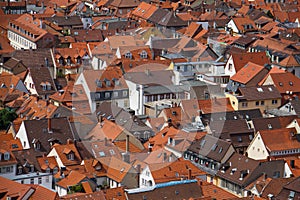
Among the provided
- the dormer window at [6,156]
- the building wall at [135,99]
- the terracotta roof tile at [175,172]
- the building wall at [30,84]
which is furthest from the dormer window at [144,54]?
the dormer window at [6,156]

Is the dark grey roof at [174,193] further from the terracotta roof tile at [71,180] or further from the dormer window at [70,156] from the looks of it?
the dormer window at [70,156]

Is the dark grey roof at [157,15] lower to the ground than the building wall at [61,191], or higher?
higher

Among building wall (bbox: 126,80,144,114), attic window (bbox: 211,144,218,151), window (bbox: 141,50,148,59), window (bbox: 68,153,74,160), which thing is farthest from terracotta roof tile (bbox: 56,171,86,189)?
window (bbox: 141,50,148,59)

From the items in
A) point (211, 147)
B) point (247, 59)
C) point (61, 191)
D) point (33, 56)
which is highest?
point (247, 59)

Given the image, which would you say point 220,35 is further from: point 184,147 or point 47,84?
point 184,147

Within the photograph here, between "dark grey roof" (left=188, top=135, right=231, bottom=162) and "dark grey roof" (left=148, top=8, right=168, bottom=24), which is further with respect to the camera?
"dark grey roof" (left=148, top=8, right=168, bottom=24)

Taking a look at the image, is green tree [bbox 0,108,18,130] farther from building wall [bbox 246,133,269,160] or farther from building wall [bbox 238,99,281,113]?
building wall [bbox 246,133,269,160]

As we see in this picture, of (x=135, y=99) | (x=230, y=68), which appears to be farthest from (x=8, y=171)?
(x=230, y=68)

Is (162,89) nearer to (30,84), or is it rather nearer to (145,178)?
(30,84)
